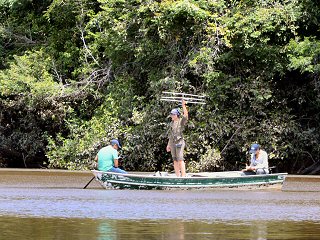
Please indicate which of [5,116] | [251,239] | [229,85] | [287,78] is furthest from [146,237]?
[5,116]

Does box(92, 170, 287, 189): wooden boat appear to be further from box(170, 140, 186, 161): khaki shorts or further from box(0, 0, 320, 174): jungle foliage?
box(0, 0, 320, 174): jungle foliage

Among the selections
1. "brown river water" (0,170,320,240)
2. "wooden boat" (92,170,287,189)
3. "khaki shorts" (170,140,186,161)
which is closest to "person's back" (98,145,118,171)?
"wooden boat" (92,170,287,189)

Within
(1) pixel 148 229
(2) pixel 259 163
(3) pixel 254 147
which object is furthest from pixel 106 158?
(1) pixel 148 229

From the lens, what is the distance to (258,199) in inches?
725

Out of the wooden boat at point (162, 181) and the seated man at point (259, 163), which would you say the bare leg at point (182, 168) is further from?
the seated man at point (259, 163)

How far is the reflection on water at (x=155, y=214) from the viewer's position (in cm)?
1168

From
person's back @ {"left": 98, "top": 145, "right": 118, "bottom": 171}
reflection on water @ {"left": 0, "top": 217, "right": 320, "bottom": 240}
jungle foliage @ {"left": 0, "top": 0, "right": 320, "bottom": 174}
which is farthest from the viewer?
jungle foliage @ {"left": 0, "top": 0, "right": 320, "bottom": 174}

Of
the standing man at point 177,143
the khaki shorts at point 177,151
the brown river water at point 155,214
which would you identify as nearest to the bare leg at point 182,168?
the standing man at point 177,143

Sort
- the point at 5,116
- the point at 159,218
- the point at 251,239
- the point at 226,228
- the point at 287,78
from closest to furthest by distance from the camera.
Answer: the point at 251,239 < the point at 226,228 < the point at 159,218 < the point at 287,78 < the point at 5,116

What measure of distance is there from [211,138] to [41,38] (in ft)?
29.2

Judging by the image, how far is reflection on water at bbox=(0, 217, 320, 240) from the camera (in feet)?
37.1

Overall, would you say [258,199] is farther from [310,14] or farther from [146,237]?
[310,14]

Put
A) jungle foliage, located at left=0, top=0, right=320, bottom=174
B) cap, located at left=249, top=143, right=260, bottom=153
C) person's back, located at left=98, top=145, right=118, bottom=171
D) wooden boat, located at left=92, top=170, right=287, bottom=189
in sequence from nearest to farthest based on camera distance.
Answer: wooden boat, located at left=92, top=170, right=287, bottom=189, person's back, located at left=98, top=145, right=118, bottom=171, cap, located at left=249, top=143, right=260, bottom=153, jungle foliage, located at left=0, top=0, right=320, bottom=174

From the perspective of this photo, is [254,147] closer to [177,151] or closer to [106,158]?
[177,151]
